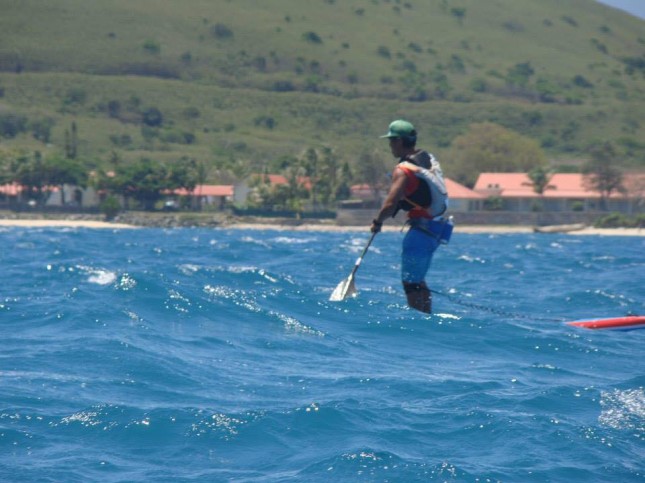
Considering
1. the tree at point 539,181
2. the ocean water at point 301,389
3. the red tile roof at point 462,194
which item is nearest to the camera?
the ocean water at point 301,389

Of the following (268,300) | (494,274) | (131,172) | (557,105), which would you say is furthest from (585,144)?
(268,300)

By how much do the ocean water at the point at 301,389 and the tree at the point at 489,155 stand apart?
108 meters

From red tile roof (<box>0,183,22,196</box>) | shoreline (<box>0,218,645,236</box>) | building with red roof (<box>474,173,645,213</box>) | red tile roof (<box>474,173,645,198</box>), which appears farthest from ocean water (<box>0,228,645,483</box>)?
red tile roof (<box>0,183,22,196</box>)

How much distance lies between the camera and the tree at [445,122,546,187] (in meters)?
127

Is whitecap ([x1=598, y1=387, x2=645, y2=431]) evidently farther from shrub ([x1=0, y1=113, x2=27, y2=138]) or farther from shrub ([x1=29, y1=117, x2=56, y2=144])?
shrub ([x1=0, y1=113, x2=27, y2=138])

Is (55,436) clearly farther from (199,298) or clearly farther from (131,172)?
(131,172)

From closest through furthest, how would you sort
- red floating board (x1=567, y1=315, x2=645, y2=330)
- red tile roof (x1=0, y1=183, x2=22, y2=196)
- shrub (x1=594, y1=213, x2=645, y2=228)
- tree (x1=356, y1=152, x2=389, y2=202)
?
red floating board (x1=567, y1=315, x2=645, y2=330), shrub (x1=594, y1=213, x2=645, y2=228), tree (x1=356, y1=152, x2=389, y2=202), red tile roof (x1=0, y1=183, x2=22, y2=196)

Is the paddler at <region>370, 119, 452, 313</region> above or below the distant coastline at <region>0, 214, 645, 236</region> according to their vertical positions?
above

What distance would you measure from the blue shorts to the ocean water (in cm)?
139

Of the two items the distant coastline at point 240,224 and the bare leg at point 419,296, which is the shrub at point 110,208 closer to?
the distant coastline at point 240,224

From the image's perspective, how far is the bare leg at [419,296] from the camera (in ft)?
36.8

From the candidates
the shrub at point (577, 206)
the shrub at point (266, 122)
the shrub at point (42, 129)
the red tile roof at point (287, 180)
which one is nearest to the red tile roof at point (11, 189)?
the red tile roof at point (287, 180)

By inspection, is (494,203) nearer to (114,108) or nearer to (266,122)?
(266,122)

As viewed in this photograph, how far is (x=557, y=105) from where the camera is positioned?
621 feet
